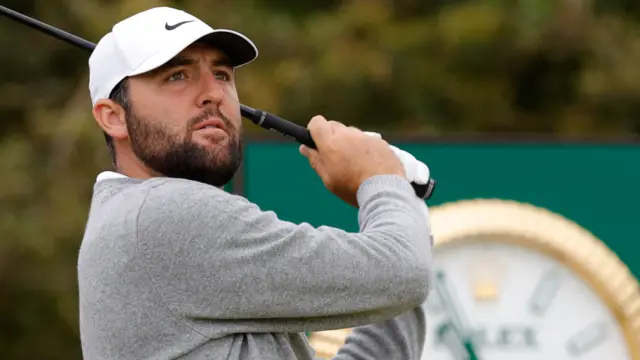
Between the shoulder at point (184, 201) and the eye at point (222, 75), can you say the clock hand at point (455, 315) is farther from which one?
the shoulder at point (184, 201)

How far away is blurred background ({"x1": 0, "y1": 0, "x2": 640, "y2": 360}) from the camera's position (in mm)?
7328

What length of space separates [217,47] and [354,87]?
5.06 meters

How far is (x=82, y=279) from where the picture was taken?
221 cm

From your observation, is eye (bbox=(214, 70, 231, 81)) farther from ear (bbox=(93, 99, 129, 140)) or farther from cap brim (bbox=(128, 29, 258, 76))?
ear (bbox=(93, 99, 129, 140))

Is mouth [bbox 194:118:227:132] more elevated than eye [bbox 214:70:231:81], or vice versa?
eye [bbox 214:70:231:81]

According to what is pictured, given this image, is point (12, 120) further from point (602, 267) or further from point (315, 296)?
point (315, 296)

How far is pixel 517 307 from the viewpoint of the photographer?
416 centimetres

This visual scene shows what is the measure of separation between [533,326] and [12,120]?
4.89 metres

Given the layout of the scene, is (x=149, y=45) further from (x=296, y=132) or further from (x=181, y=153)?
(x=296, y=132)

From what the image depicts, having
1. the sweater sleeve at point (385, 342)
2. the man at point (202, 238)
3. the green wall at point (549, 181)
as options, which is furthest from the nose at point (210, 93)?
the green wall at point (549, 181)

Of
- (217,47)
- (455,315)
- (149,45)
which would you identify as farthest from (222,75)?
(455,315)

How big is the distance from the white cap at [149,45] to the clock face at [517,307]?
1.90 m

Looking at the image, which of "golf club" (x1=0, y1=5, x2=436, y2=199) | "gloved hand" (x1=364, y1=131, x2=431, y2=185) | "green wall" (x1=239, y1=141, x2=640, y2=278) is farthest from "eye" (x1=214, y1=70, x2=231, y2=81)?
"green wall" (x1=239, y1=141, x2=640, y2=278)

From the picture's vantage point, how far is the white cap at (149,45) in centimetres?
222
